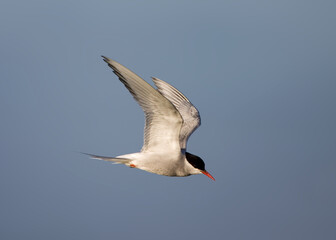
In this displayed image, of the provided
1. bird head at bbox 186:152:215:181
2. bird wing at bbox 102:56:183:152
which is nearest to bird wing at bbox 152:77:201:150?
bird head at bbox 186:152:215:181

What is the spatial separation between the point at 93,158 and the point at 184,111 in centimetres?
252

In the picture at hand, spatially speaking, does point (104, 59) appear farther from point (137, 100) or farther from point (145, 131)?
point (145, 131)

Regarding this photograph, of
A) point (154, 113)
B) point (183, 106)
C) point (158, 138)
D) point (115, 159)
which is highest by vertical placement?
point (183, 106)

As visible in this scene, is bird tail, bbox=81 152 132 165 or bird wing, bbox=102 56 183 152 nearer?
bird wing, bbox=102 56 183 152

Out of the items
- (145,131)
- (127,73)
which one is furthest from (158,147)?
(127,73)

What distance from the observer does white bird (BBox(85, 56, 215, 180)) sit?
22.5ft

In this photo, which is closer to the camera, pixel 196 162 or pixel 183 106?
pixel 196 162

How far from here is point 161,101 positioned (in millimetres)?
7020

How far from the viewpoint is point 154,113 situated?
729 centimetres

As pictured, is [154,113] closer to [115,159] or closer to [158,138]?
[158,138]

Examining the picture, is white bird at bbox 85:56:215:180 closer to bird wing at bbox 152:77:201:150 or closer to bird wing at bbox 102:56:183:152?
bird wing at bbox 102:56:183:152

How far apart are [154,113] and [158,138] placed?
1.64 feet

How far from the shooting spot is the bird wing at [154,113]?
6.79 meters

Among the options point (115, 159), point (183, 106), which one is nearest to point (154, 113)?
point (115, 159)
